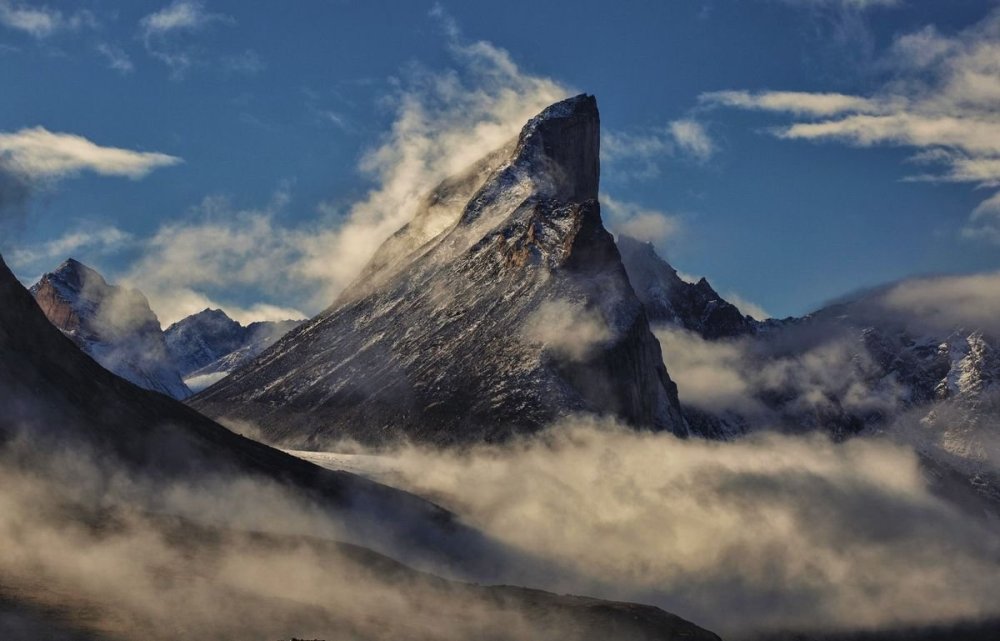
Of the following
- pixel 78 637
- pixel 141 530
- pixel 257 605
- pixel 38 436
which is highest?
pixel 38 436

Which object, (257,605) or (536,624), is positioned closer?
(257,605)

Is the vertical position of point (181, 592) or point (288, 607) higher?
point (288, 607)

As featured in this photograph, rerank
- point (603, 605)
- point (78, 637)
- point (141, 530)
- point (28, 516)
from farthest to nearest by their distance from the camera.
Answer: point (603, 605) < point (141, 530) < point (28, 516) < point (78, 637)

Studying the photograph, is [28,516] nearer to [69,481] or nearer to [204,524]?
[69,481]

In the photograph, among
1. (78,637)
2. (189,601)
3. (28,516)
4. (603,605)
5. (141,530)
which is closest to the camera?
(78,637)

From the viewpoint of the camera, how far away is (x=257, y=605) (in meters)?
152

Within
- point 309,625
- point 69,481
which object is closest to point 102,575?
point 309,625

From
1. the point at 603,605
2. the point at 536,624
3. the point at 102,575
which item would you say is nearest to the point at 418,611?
the point at 536,624

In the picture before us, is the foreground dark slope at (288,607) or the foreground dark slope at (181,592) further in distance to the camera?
the foreground dark slope at (181,592)

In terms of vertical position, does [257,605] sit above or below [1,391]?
below

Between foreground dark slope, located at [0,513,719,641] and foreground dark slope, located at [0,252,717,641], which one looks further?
foreground dark slope, located at [0,252,717,641]

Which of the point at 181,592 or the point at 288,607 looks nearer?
the point at 181,592

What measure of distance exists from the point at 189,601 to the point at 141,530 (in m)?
33.5

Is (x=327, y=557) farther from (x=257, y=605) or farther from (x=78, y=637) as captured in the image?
(x=78, y=637)
